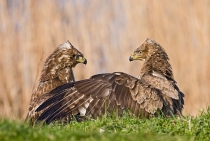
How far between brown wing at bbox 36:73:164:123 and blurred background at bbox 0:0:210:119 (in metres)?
5.84

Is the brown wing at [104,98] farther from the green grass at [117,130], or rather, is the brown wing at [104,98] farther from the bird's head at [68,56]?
the bird's head at [68,56]

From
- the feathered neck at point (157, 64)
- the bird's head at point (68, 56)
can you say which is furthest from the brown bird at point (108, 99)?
the bird's head at point (68, 56)

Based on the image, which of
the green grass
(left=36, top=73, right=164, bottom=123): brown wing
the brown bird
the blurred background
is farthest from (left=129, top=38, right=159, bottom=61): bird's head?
the blurred background

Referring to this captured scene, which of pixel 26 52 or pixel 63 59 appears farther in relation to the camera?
pixel 26 52

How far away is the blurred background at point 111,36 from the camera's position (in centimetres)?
1444

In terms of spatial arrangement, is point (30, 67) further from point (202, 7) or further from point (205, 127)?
point (205, 127)

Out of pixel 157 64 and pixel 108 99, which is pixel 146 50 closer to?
pixel 157 64

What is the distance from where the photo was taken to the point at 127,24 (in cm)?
1481

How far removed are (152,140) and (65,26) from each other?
9774mm

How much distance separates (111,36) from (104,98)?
6310 millimetres

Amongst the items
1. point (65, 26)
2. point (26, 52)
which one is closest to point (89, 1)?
point (65, 26)

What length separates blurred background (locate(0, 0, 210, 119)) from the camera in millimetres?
14438

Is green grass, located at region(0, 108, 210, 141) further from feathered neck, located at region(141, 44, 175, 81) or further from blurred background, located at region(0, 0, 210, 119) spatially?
blurred background, located at region(0, 0, 210, 119)

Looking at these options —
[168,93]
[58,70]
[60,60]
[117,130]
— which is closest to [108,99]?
[168,93]
